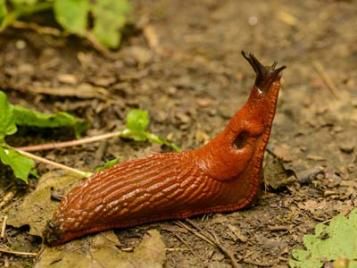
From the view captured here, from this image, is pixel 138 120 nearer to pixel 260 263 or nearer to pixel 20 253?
pixel 20 253

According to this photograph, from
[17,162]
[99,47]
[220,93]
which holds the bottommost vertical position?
[17,162]

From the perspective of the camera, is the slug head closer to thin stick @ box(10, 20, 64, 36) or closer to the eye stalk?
the eye stalk

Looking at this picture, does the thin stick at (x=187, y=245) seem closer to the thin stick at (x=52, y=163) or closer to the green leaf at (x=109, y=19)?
the thin stick at (x=52, y=163)

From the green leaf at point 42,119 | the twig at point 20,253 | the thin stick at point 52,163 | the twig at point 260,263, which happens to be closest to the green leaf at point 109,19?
the green leaf at point 42,119

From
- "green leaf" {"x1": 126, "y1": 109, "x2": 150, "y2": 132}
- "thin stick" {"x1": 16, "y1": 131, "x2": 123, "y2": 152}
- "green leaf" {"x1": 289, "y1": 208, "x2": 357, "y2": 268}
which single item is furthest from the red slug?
"thin stick" {"x1": 16, "y1": 131, "x2": 123, "y2": 152}

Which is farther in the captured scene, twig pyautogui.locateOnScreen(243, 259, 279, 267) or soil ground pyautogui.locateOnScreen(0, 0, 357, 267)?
soil ground pyautogui.locateOnScreen(0, 0, 357, 267)

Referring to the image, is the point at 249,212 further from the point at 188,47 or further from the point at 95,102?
the point at 188,47

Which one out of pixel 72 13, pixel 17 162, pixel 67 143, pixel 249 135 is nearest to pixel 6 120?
pixel 17 162
